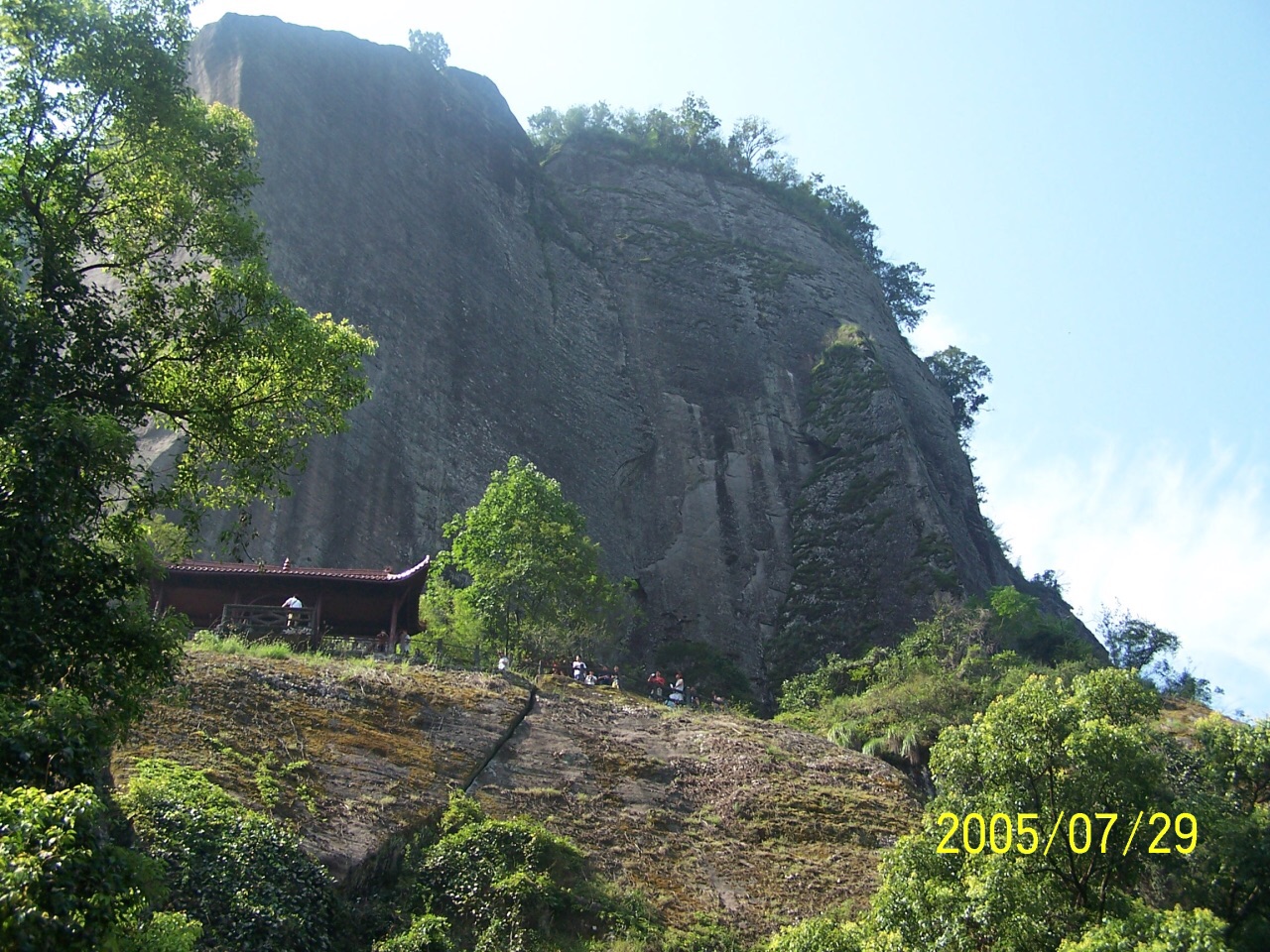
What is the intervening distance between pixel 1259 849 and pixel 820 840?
6.11 m

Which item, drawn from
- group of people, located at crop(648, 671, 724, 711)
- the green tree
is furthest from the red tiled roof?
the green tree

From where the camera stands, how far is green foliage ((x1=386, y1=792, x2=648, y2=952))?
1368 cm

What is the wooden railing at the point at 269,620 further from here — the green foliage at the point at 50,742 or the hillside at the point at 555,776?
the green foliage at the point at 50,742

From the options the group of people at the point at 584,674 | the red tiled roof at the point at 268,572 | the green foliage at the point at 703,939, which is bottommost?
the green foliage at the point at 703,939

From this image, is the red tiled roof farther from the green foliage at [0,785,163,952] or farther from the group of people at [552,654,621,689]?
the green foliage at [0,785,163,952]

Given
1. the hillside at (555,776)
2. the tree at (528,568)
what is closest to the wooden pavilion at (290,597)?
the tree at (528,568)

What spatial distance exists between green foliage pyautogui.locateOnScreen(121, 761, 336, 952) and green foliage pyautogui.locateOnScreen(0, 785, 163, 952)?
5.13 m

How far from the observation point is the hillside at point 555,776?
48.3 ft

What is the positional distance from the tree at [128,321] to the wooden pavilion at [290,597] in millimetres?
8745

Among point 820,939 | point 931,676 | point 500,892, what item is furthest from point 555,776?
point 931,676

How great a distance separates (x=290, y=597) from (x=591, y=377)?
73.4ft

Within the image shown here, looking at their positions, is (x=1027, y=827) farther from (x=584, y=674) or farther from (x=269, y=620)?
(x=269, y=620)

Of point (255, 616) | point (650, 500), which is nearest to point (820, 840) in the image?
point (255, 616)

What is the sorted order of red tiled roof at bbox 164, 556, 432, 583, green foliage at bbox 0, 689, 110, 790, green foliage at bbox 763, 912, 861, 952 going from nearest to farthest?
green foliage at bbox 0, 689, 110, 790 → green foliage at bbox 763, 912, 861, 952 → red tiled roof at bbox 164, 556, 432, 583
